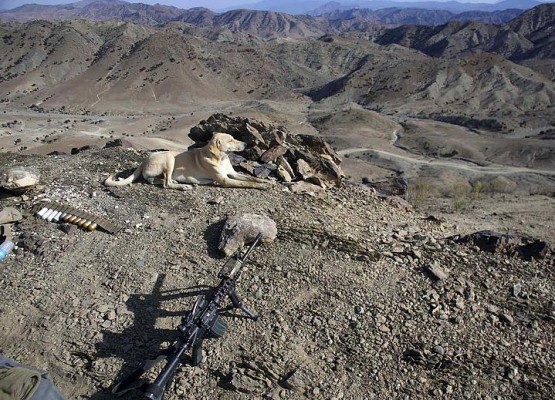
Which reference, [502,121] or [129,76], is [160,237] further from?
[129,76]

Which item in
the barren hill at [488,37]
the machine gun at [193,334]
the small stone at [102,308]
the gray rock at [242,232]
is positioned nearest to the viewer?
the machine gun at [193,334]

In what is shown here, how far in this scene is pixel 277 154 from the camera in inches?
440

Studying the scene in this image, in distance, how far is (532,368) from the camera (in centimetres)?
583

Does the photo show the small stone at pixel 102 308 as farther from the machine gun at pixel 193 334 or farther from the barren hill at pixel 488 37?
the barren hill at pixel 488 37

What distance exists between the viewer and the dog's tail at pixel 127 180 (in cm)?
1002

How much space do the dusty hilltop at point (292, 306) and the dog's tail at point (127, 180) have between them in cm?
88

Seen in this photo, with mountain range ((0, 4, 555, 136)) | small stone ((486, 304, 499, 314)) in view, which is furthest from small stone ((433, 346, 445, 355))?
mountain range ((0, 4, 555, 136))

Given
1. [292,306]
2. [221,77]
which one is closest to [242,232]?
[292,306]

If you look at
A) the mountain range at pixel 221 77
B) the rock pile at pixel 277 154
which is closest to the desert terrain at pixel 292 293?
the rock pile at pixel 277 154

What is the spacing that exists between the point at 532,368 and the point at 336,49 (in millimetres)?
121964

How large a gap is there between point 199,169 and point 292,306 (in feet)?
14.5

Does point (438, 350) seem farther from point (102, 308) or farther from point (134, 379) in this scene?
point (102, 308)

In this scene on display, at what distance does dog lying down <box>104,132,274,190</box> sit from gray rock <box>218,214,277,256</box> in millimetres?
1995

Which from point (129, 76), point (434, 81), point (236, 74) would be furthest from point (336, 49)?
point (129, 76)
